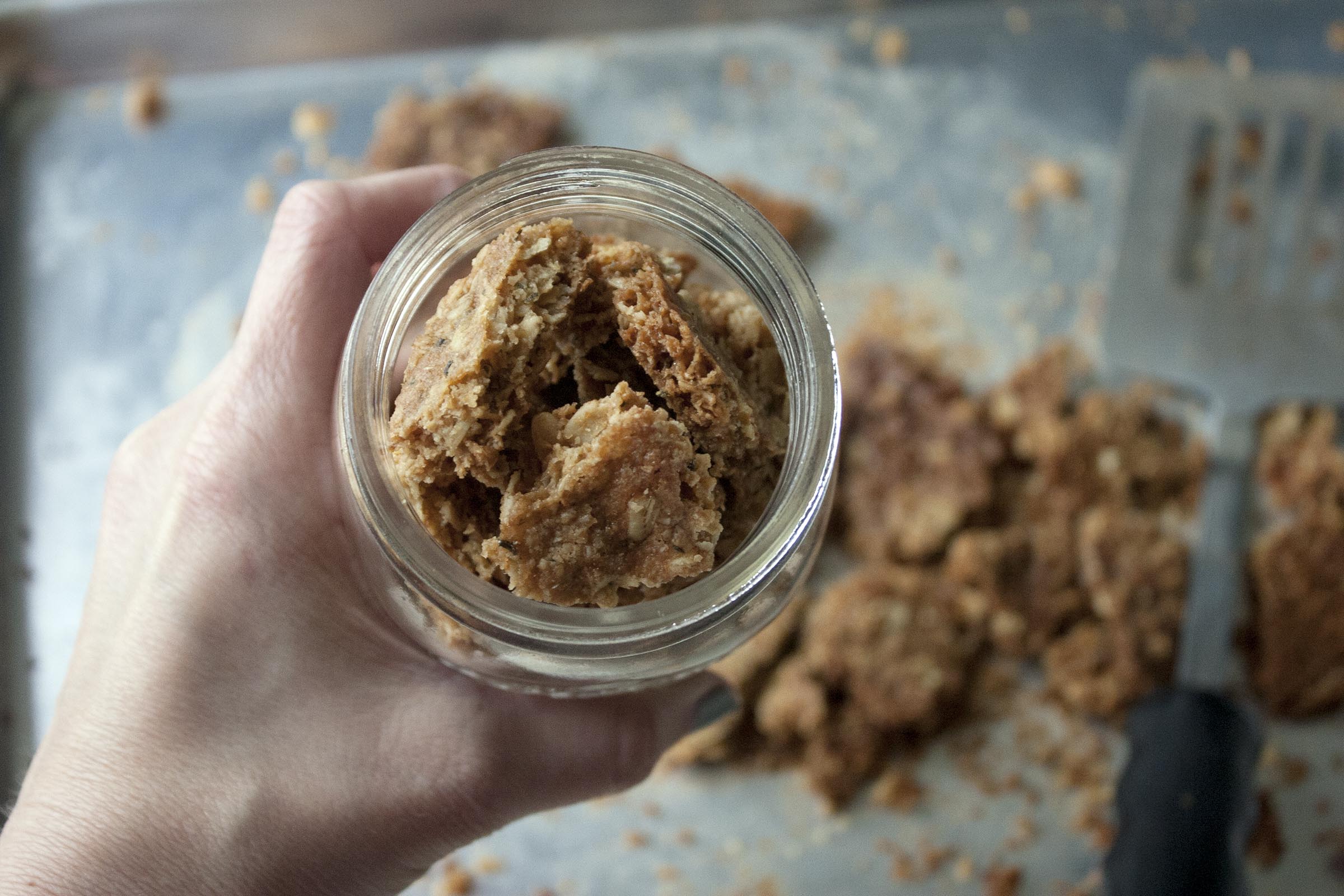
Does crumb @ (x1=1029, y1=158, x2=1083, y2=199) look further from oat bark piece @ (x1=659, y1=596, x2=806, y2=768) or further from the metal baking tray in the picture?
oat bark piece @ (x1=659, y1=596, x2=806, y2=768)

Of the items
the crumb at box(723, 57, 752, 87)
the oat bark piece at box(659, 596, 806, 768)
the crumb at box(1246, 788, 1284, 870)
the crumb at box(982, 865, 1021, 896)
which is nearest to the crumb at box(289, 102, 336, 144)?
the crumb at box(723, 57, 752, 87)

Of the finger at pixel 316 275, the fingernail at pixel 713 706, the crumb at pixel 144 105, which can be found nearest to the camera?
the finger at pixel 316 275

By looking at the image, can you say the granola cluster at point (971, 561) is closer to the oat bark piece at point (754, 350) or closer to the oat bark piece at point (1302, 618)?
the oat bark piece at point (1302, 618)

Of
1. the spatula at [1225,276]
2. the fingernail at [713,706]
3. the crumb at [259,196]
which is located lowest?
the fingernail at [713,706]

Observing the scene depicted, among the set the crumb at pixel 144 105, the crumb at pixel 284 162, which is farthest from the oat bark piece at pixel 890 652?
the crumb at pixel 144 105

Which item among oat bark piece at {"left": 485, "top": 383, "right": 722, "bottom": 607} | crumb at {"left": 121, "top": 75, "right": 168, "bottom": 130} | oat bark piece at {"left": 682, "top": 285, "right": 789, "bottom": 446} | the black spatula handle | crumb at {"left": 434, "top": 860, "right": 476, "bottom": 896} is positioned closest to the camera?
oat bark piece at {"left": 485, "top": 383, "right": 722, "bottom": 607}

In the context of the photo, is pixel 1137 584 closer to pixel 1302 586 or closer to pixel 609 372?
pixel 1302 586

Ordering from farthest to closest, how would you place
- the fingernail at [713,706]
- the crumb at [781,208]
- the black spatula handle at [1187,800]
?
the crumb at [781,208], the black spatula handle at [1187,800], the fingernail at [713,706]

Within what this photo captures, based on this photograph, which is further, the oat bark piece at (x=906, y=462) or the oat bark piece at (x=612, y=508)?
the oat bark piece at (x=906, y=462)

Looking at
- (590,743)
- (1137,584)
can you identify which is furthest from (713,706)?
(1137,584)
